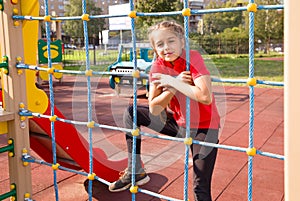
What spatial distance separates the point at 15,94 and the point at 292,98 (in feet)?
4.71

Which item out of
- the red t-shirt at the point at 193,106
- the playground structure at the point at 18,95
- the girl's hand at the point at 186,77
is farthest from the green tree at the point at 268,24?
the girl's hand at the point at 186,77

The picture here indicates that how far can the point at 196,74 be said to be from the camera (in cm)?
147

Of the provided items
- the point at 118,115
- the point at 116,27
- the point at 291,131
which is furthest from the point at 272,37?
the point at 291,131

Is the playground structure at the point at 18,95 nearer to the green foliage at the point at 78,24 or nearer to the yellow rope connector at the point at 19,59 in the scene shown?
the yellow rope connector at the point at 19,59

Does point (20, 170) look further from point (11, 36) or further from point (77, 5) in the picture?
point (77, 5)

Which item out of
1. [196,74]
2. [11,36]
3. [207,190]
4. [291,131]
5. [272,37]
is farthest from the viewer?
[272,37]

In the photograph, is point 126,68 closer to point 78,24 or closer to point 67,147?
point 67,147

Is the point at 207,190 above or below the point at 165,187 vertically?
above

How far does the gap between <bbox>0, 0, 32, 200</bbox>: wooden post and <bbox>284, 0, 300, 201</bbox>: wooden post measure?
141 centimetres

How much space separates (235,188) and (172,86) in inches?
45.8

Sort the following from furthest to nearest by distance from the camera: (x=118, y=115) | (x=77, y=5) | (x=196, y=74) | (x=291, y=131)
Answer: (x=77, y=5) < (x=118, y=115) < (x=196, y=74) < (x=291, y=131)

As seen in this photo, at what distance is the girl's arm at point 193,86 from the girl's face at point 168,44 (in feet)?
0.36

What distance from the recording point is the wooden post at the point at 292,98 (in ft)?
2.79

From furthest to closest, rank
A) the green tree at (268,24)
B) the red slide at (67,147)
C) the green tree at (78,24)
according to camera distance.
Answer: the green tree at (78,24), the green tree at (268,24), the red slide at (67,147)
